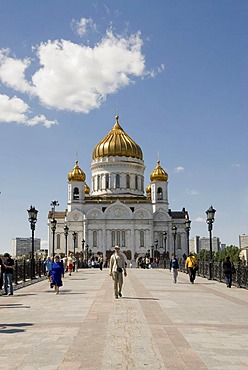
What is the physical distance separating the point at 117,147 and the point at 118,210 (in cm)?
1146

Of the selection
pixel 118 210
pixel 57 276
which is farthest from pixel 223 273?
pixel 118 210

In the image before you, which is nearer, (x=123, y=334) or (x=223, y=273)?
(x=123, y=334)

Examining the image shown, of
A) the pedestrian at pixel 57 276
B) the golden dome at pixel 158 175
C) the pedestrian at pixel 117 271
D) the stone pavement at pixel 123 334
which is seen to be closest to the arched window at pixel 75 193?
the golden dome at pixel 158 175

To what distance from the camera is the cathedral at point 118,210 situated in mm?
80312

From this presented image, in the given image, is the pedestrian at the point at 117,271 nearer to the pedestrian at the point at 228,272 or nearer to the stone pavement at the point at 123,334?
the stone pavement at the point at 123,334

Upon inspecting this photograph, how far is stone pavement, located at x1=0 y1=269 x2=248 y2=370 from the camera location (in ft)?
22.8

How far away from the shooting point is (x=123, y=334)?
9000mm

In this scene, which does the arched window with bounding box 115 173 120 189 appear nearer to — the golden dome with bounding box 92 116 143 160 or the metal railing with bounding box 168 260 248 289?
the golden dome with bounding box 92 116 143 160

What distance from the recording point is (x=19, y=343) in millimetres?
8312

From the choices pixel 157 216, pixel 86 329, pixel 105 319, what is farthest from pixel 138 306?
pixel 157 216

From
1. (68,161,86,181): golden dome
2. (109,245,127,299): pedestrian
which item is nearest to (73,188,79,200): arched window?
(68,161,86,181): golden dome

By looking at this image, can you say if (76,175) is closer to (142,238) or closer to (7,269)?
(142,238)

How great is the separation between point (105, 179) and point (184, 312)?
2849 inches

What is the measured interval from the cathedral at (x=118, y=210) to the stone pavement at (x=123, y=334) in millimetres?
63569
